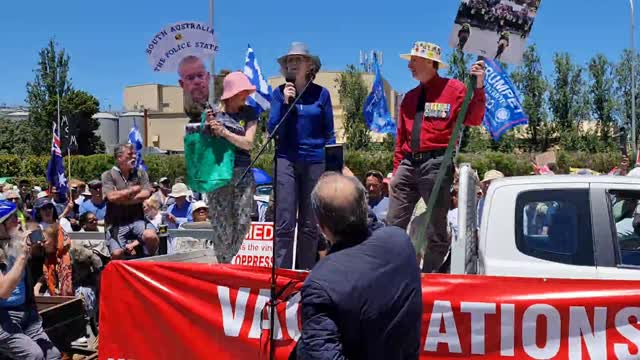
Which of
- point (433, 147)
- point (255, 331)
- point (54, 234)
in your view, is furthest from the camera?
point (54, 234)

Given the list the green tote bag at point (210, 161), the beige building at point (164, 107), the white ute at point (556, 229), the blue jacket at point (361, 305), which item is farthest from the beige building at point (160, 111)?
the blue jacket at point (361, 305)

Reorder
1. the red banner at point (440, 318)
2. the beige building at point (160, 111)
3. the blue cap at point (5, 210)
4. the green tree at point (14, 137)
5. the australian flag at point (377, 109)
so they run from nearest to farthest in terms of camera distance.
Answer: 1. the red banner at point (440, 318)
2. the blue cap at point (5, 210)
3. the australian flag at point (377, 109)
4. the green tree at point (14, 137)
5. the beige building at point (160, 111)

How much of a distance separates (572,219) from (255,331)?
2130 mm

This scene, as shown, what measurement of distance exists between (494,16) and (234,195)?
2341mm

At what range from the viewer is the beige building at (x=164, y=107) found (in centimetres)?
5306

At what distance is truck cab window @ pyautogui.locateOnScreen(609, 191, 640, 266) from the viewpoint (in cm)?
432

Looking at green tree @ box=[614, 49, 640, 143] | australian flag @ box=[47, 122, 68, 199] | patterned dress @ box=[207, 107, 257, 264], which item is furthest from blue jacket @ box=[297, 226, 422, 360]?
green tree @ box=[614, 49, 640, 143]

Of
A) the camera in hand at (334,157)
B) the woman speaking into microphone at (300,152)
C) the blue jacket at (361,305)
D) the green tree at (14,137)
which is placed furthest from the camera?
the green tree at (14,137)

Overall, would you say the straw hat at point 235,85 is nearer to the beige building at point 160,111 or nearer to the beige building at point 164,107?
the beige building at point 164,107

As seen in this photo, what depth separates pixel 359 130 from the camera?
101 feet

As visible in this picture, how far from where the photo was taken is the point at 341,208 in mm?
2461

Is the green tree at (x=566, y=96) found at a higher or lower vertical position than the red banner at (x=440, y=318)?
higher

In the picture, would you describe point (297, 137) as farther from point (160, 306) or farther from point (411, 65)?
point (160, 306)

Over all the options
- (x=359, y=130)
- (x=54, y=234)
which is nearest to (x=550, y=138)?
(x=359, y=130)
